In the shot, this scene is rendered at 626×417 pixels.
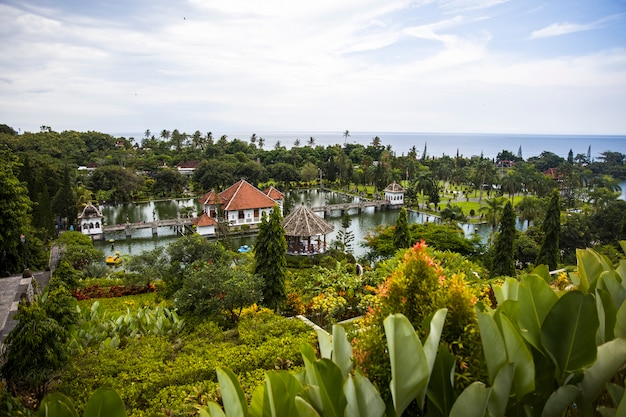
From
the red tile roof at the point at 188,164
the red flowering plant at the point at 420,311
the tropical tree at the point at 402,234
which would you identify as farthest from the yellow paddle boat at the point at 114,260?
the red tile roof at the point at 188,164

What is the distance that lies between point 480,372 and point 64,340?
6.20 meters

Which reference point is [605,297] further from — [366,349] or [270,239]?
[270,239]

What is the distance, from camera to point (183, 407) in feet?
16.2

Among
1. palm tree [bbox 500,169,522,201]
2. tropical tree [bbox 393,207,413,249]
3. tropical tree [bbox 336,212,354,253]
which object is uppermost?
palm tree [bbox 500,169,522,201]

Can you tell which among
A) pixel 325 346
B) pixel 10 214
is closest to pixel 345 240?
pixel 10 214

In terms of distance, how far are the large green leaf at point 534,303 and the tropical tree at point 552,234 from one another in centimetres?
1541

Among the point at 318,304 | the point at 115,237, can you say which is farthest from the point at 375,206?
the point at 318,304

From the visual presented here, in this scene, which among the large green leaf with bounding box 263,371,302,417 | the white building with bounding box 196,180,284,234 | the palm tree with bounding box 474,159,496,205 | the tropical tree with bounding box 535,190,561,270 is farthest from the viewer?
the palm tree with bounding box 474,159,496,205

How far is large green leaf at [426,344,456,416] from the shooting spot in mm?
2242

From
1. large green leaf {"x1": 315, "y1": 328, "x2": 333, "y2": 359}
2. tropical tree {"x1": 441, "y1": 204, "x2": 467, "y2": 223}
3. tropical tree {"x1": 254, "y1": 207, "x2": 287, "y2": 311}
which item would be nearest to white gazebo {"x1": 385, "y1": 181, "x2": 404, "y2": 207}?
tropical tree {"x1": 441, "y1": 204, "x2": 467, "y2": 223}

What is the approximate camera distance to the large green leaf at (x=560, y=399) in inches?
86.6

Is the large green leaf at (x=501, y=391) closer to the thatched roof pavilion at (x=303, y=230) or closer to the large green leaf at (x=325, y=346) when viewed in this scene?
the large green leaf at (x=325, y=346)

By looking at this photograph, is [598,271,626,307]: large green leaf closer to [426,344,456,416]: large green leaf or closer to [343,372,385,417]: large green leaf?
[426,344,456,416]: large green leaf

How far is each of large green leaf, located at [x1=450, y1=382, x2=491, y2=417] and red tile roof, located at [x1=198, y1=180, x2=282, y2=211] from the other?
24.8m
